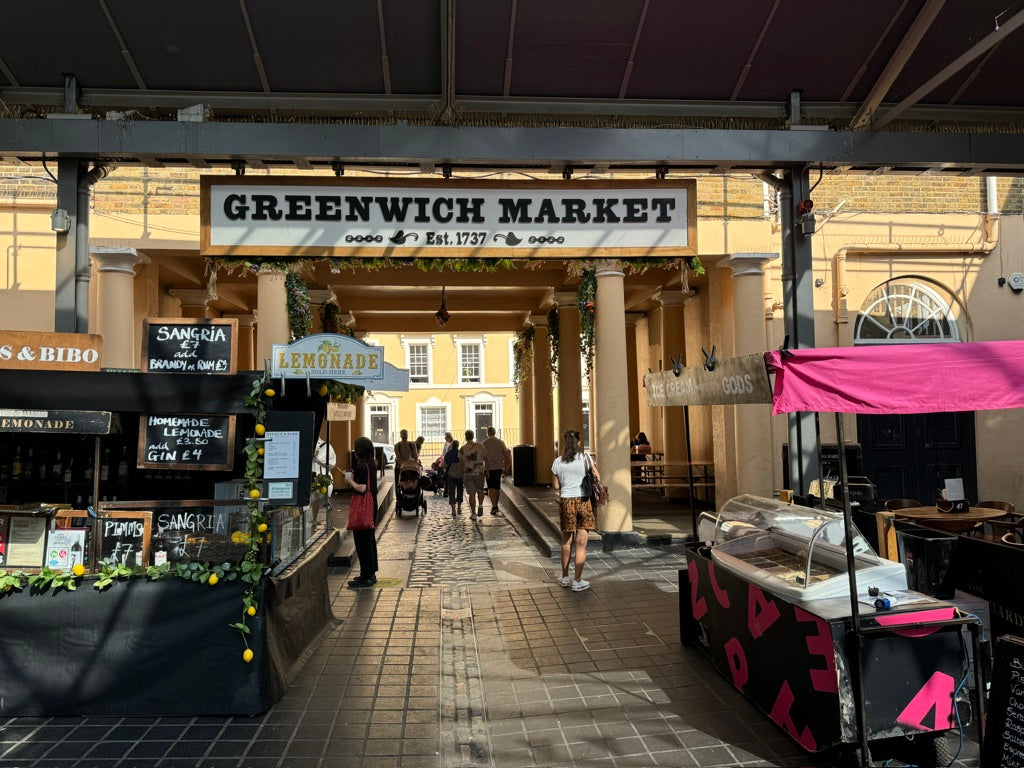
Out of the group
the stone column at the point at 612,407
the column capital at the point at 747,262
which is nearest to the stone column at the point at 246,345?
the stone column at the point at 612,407

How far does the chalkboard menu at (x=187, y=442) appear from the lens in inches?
224

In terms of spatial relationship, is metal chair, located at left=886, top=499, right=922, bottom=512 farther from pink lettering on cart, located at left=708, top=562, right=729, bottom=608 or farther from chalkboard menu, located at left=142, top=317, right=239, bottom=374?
chalkboard menu, located at left=142, top=317, right=239, bottom=374

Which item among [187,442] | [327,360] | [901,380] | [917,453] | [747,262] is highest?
[747,262]

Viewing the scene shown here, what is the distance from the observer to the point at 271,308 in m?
11.2

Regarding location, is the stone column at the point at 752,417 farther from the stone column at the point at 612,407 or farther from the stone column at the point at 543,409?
the stone column at the point at 543,409

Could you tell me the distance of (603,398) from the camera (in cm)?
1027

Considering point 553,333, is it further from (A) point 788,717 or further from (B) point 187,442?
(A) point 788,717

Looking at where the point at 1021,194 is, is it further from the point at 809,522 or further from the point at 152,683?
the point at 152,683

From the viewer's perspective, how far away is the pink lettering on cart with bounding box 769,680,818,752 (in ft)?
13.4

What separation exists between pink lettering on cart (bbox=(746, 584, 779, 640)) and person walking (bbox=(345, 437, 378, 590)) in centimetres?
465

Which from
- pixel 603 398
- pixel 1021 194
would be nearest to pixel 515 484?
pixel 603 398

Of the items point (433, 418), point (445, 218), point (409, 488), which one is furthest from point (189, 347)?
point (433, 418)

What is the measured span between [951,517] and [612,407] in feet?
13.5

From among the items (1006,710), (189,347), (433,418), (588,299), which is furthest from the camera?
(433,418)
